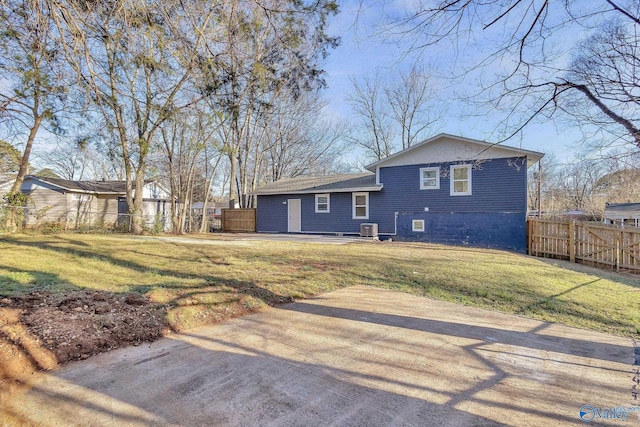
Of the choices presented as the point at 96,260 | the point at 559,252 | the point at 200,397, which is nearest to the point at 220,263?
the point at 96,260

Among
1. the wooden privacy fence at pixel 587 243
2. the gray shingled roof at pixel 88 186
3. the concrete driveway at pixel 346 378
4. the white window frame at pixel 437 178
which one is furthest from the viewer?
the gray shingled roof at pixel 88 186

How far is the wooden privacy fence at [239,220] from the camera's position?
19.1m

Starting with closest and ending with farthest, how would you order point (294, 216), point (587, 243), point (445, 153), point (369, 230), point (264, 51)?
point (264, 51) < point (587, 243) < point (445, 153) < point (369, 230) < point (294, 216)

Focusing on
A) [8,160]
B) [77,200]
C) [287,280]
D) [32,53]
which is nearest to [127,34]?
[32,53]

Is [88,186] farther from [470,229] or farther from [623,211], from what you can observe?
[623,211]

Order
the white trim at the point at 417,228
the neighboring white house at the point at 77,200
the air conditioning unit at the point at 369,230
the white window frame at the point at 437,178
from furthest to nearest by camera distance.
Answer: the neighboring white house at the point at 77,200 < the air conditioning unit at the point at 369,230 < the white trim at the point at 417,228 < the white window frame at the point at 437,178

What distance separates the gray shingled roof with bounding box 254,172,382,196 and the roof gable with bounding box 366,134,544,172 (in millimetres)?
1153

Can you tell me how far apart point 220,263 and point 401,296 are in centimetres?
388

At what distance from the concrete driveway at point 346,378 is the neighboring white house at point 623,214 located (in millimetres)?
25867

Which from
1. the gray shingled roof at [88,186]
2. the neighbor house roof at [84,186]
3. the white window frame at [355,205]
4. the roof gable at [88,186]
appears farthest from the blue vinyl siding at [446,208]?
the gray shingled roof at [88,186]

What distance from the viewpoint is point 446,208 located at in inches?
559
